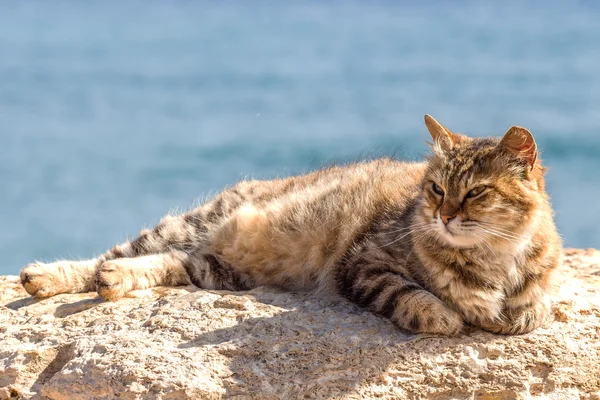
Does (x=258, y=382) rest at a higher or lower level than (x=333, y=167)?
lower

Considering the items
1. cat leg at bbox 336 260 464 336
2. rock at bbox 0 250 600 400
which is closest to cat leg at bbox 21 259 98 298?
rock at bbox 0 250 600 400

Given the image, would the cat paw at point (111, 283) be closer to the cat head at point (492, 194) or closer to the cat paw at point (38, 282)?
the cat paw at point (38, 282)

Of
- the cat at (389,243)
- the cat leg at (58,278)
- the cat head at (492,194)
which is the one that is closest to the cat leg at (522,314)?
the cat at (389,243)

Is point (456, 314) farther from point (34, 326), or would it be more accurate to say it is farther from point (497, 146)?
point (34, 326)

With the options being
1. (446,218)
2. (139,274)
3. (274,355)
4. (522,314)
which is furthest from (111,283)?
(522,314)

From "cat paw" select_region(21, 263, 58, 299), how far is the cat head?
1.91 metres

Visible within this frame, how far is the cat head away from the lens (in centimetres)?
309

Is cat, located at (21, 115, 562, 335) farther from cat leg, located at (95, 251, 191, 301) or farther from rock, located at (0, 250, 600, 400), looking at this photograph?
rock, located at (0, 250, 600, 400)

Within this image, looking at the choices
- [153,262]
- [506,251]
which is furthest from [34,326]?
[506,251]

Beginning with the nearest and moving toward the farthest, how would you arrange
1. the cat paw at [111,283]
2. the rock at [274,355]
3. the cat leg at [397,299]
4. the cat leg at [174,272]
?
the rock at [274,355], the cat leg at [397,299], the cat paw at [111,283], the cat leg at [174,272]

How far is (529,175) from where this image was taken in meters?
3.13

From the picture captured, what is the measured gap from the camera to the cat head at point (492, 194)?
122 inches

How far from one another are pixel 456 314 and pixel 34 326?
1810 millimetres

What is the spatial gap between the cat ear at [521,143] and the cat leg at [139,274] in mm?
1809
